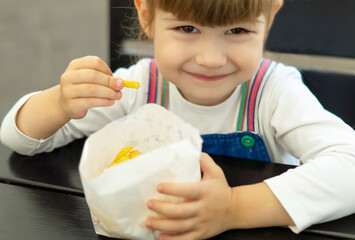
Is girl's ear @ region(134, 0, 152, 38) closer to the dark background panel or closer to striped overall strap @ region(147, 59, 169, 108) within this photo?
striped overall strap @ region(147, 59, 169, 108)

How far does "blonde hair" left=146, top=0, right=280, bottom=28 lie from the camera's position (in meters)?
0.79

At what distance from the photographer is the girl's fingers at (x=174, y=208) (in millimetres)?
609

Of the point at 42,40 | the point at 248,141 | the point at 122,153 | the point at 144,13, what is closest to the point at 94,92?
the point at 122,153

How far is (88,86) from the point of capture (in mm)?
844

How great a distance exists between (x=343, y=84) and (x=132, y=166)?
3.08 ft

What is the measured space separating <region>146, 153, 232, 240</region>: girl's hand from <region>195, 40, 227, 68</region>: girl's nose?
244 millimetres

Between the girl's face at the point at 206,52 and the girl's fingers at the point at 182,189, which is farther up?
the girl's face at the point at 206,52

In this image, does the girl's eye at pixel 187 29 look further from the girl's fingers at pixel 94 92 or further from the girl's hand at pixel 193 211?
the girl's hand at pixel 193 211

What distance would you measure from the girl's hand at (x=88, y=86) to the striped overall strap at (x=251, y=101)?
356 millimetres

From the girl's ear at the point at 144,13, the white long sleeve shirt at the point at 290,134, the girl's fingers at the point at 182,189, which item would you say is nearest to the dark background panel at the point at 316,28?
the white long sleeve shirt at the point at 290,134

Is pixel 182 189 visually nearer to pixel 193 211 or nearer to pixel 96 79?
pixel 193 211

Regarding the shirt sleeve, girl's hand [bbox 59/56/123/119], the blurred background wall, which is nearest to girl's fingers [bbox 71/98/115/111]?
girl's hand [bbox 59/56/123/119]

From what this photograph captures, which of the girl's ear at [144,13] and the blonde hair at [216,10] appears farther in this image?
the girl's ear at [144,13]

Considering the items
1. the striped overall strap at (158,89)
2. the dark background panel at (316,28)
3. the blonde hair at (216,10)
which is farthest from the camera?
the dark background panel at (316,28)
